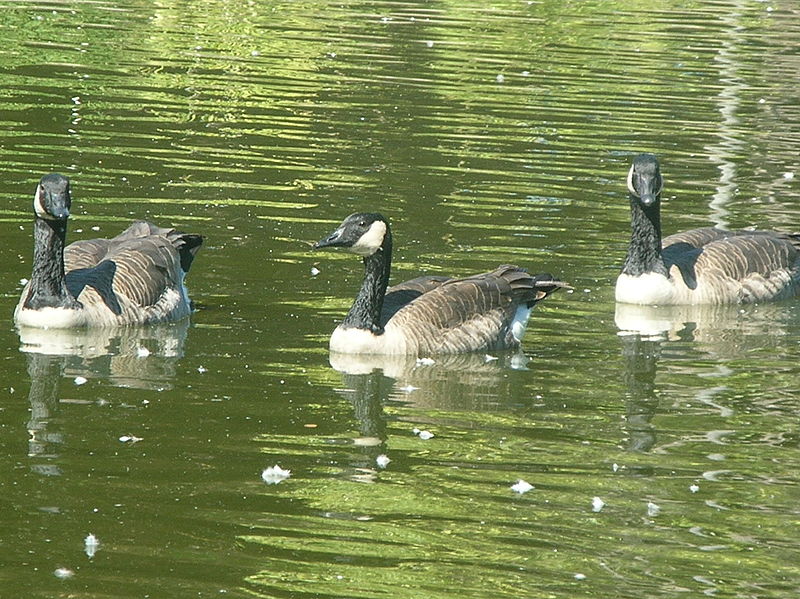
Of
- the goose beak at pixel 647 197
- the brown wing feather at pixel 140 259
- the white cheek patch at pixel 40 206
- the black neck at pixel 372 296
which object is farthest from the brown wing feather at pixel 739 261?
the white cheek patch at pixel 40 206

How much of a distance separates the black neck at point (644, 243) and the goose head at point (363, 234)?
9.65 ft

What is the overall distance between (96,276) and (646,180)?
507 centimetres

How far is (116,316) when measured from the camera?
12828 mm

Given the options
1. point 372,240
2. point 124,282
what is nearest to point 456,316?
point 372,240

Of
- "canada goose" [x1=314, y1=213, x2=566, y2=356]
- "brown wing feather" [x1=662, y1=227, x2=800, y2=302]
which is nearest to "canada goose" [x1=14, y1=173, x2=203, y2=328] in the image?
"canada goose" [x1=314, y1=213, x2=566, y2=356]

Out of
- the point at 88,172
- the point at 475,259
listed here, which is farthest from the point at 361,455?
the point at 88,172

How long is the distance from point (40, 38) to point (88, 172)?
37.7ft

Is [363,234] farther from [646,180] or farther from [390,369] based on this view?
[646,180]

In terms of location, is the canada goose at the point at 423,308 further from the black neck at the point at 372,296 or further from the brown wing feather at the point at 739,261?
the brown wing feather at the point at 739,261

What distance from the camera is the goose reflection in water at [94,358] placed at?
10.9 meters

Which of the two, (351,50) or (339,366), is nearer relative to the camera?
(339,366)

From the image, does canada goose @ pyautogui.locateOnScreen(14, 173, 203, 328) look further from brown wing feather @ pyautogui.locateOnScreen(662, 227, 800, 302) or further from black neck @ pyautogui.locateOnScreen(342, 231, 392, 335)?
brown wing feather @ pyautogui.locateOnScreen(662, 227, 800, 302)

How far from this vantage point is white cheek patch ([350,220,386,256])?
12297mm

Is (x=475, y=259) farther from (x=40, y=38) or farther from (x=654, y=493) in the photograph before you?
(x=40, y=38)
